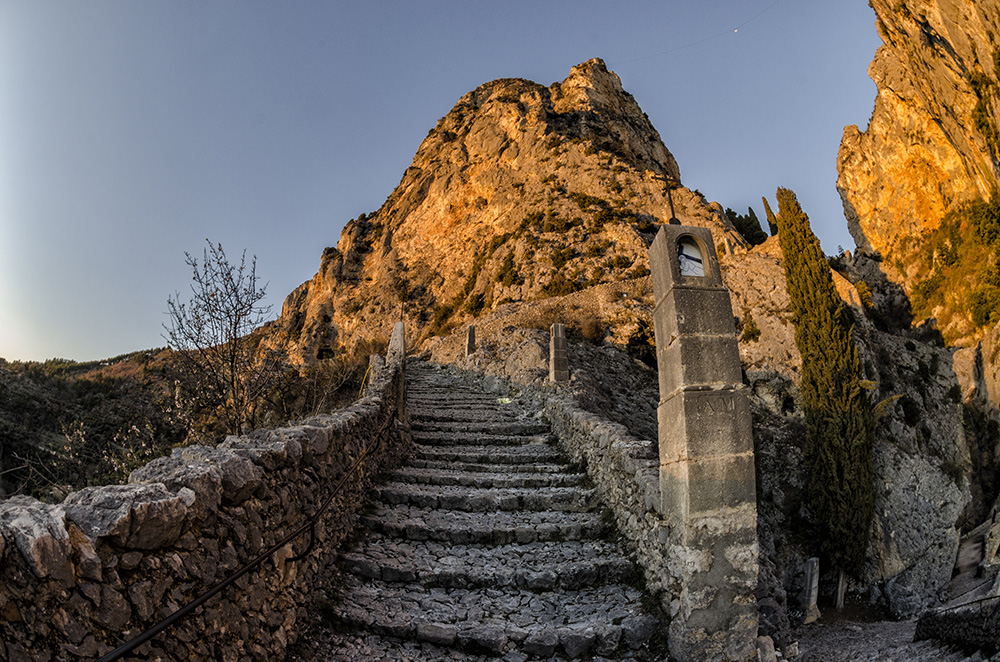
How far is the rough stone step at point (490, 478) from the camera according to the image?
707 cm

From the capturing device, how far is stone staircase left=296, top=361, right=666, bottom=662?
13.5 ft

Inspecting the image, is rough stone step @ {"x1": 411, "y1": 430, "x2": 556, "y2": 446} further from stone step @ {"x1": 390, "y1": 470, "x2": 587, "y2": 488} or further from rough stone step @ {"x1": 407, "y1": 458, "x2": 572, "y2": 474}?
stone step @ {"x1": 390, "y1": 470, "x2": 587, "y2": 488}

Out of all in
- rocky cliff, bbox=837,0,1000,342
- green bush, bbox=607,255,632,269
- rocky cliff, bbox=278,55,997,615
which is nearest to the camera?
rocky cliff, bbox=278,55,997,615

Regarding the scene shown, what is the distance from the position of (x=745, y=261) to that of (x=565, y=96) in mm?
40029

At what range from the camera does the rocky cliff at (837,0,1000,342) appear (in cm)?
1806

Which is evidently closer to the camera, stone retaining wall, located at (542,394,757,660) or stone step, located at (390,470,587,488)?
stone retaining wall, located at (542,394,757,660)

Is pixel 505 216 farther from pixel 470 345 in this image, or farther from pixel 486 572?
pixel 486 572

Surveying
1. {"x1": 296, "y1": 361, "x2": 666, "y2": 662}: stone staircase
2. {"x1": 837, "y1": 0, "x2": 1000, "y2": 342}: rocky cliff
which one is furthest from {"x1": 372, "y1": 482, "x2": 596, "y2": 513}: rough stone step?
{"x1": 837, "y1": 0, "x2": 1000, "y2": 342}: rocky cliff

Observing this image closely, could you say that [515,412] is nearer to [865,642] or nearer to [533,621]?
[533,621]

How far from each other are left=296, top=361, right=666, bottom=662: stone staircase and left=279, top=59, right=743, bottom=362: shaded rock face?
23095 mm

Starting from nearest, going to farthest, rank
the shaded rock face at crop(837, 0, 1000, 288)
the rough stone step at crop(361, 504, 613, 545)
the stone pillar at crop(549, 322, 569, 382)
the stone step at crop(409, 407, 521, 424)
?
the rough stone step at crop(361, 504, 613, 545) → the stone step at crop(409, 407, 521, 424) → the stone pillar at crop(549, 322, 569, 382) → the shaded rock face at crop(837, 0, 1000, 288)

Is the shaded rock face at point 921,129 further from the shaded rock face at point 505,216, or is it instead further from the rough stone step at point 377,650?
the rough stone step at point 377,650

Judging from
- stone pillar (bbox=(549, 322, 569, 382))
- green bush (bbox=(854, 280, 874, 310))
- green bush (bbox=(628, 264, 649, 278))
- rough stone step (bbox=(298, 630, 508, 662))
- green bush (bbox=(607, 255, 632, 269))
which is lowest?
rough stone step (bbox=(298, 630, 508, 662))

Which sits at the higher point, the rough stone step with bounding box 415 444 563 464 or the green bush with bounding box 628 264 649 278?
the green bush with bounding box 628 264 649 278
